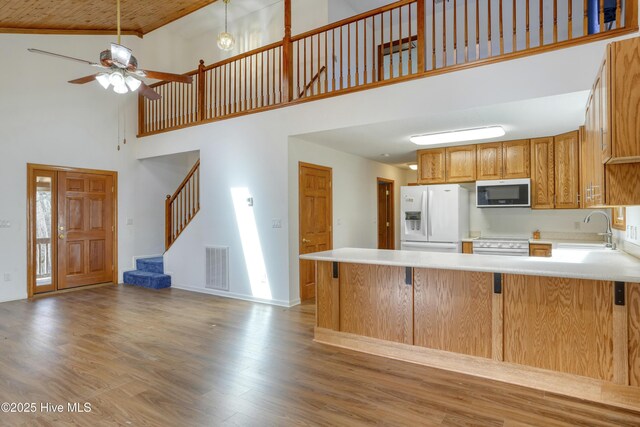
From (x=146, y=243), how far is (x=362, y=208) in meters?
4.39

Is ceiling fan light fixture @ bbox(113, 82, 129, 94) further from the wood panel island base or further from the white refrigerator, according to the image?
the white refrigerator

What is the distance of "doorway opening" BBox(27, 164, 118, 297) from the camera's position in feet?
19.1

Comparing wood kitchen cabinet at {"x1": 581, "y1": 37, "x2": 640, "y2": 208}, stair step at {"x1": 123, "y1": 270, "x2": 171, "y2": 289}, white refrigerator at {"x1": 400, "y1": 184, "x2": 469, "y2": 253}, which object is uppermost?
wood kitchen cabinet at {"x1": 581, "y1": 37, "x2": 640, "y2": 208}

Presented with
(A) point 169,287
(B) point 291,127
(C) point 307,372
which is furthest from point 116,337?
(B) point 291,127

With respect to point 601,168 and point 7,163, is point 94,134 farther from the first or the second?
point 601,168

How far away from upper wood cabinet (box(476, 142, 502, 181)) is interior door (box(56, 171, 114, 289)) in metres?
6.45

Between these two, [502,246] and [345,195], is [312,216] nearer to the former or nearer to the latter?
[345,195]

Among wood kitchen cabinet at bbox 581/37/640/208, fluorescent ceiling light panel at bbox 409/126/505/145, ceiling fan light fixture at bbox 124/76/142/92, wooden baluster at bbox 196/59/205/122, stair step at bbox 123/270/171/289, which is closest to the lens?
wood kitchen cabinet at bbox 581/37/640/208

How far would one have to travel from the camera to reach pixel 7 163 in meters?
5.50

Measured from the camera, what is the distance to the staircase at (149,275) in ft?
20.9

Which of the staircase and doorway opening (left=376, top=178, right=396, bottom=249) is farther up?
doorway opening (left=376, top=178, right=396, bottom=249)

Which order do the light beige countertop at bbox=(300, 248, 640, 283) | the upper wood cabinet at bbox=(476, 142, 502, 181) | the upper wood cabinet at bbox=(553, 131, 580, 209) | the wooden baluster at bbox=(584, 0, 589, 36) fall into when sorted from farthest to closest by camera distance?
1. the upper wood cabinet at bbox=(476, 142, 502, 181)
2. the upper wood cabinet at bbox=(553, 131, 580, 209)
3. the wooden baluster at bbox=(584, 0, 589, 36)
4. the light beige countertop at bbox=(300, 248, 640, 283)

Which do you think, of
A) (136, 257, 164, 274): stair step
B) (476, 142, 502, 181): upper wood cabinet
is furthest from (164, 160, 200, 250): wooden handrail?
(476, 142, 502, 181): upper wood cabinet

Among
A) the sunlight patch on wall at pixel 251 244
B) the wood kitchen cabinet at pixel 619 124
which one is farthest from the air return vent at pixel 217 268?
the wood kitchen cabinet at pixel 619 124
